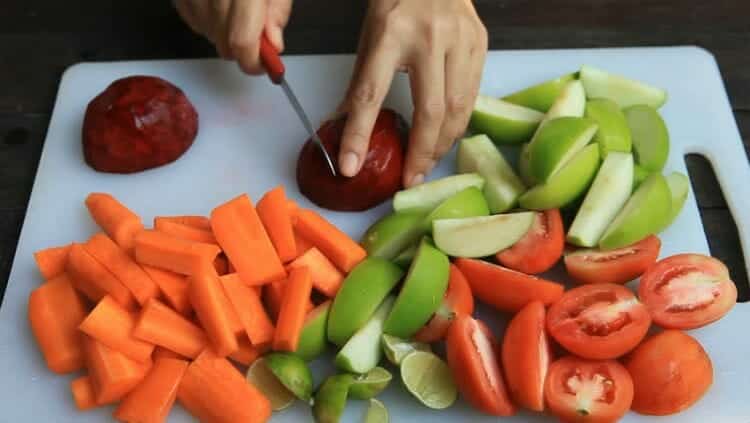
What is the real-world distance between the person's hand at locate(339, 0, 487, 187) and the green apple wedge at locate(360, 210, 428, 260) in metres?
0.15

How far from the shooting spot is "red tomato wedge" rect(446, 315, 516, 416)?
1776mm

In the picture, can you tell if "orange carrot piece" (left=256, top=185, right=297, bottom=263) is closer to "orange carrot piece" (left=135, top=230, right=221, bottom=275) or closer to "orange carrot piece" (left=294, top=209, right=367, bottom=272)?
"orange carrot piece" (left=294, top=209, right=367, bottom=272)

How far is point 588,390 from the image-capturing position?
1.78m

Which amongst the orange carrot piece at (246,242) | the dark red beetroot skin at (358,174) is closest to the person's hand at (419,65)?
the dark red beetroot skin at (358,174)

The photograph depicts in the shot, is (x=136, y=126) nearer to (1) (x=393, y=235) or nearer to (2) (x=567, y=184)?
(1) (x=393, y=235)

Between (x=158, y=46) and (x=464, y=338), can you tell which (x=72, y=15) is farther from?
(x=464, y=338)

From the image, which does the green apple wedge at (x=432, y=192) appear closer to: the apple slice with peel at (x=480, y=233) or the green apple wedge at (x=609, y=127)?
the apple slice with peel at (x=480, y=233)

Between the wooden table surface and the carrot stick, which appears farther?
the wooden table surface

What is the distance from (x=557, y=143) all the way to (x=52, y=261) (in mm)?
1218

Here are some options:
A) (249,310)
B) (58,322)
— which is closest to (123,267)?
(58,322)

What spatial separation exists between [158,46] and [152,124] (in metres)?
0.49

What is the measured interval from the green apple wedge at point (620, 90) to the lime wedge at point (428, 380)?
2.96 ft

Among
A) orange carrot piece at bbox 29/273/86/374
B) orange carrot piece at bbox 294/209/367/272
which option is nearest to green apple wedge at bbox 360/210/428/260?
orange carrot piece at bbox 294/209/367/272

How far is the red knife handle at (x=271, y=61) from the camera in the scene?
2.12 m
